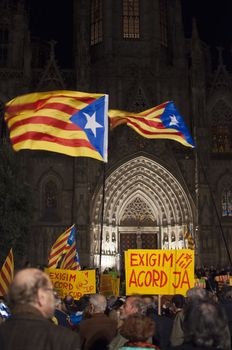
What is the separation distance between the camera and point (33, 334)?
9.11 feet

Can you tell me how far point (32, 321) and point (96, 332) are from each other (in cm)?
266

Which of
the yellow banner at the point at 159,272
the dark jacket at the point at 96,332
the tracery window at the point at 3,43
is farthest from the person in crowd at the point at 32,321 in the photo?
the tracery window at the point at 3,43

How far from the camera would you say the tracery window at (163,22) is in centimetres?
3769

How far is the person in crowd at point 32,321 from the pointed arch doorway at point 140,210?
3023 centimetres

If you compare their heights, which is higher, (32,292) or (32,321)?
(32,292)

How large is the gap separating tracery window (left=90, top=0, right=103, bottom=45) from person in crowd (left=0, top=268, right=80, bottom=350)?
35.6 metres

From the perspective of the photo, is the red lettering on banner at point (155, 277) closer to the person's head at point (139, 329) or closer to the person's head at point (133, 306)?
the person's head at point (133, 306)

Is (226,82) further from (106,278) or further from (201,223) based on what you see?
(106,278)

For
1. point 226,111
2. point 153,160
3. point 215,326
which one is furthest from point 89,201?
point 215,326

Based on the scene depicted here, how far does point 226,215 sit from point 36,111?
26.0 meters

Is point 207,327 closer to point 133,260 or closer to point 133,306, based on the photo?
point 133,306

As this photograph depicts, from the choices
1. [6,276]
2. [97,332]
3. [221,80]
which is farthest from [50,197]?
[97,332]

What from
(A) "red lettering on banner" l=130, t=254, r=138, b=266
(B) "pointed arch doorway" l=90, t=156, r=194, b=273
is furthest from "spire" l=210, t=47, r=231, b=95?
(A) "red lettering on banner" l=130, t=254, r=138, b=266

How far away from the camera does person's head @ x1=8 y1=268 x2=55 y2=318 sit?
2928 millimetres
